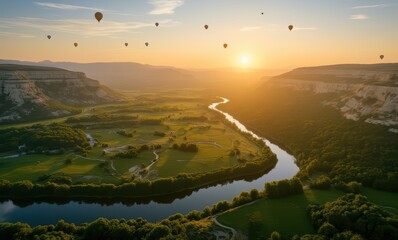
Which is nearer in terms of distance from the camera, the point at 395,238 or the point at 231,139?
the point at 395,238

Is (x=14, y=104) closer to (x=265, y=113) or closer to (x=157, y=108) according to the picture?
(x=157, y=108)

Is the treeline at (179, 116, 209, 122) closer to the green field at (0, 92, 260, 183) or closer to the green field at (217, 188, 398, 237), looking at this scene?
the green field at (0, 92, 260, 183)

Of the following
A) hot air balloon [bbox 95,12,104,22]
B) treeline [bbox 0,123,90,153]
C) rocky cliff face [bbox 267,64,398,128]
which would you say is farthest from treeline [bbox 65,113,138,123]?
rocky cliff face [bbox 267,64,398,128]

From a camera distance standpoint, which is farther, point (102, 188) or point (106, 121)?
point (106, 121)

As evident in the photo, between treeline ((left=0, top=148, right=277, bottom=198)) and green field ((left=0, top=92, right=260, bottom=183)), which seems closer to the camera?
treeline ((left=0, top=148, right=277, bottom=198))

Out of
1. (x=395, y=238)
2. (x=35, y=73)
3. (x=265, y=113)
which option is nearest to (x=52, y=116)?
(x=35, y=73)

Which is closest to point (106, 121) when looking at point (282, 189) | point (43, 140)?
point (43, 140)

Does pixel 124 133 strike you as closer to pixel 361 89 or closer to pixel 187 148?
pixel 187 148
